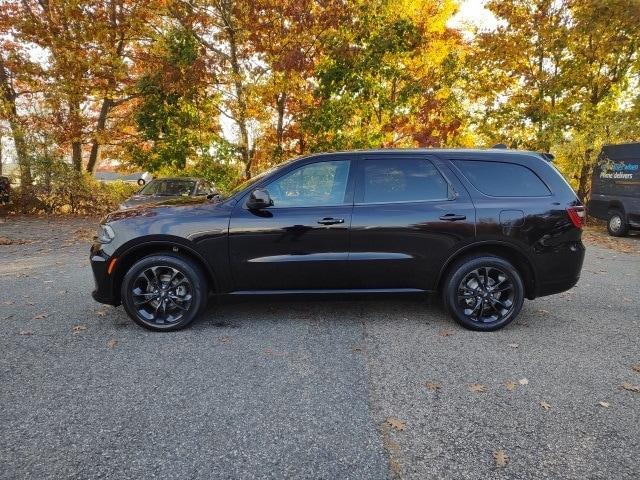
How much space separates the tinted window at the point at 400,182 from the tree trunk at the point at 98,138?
47.0 ft

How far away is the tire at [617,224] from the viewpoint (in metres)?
11.5

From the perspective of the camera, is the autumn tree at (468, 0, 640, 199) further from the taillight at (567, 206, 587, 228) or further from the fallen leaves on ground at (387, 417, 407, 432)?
the fallen leaves on ground at (387, 417, 407, 432)

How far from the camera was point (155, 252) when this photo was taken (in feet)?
14.0

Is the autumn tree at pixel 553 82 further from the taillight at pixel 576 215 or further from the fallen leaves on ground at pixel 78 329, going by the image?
the fallen leaves on ground at pixel 78 329

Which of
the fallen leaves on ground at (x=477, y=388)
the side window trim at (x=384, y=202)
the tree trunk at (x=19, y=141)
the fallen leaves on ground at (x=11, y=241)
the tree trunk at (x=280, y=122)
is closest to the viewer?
the fallen leaves on ground at (x=477, y=388)

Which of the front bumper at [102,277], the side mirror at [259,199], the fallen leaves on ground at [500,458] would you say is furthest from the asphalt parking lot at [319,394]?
the side mirror at [259,199]

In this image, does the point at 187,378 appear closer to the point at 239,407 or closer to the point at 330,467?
the point at 239,407

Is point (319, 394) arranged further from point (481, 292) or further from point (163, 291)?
point (481, 292)

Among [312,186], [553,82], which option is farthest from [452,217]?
[553,82]

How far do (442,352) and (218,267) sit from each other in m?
2.26

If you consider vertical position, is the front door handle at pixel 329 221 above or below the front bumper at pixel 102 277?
above

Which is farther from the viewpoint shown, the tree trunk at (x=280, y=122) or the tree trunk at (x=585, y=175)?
the tree trunk at (x=585, y=175)

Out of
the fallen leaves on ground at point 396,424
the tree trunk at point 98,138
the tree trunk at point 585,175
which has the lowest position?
the fallen leaves on ground at point 396,424

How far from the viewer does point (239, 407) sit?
9.54ft
